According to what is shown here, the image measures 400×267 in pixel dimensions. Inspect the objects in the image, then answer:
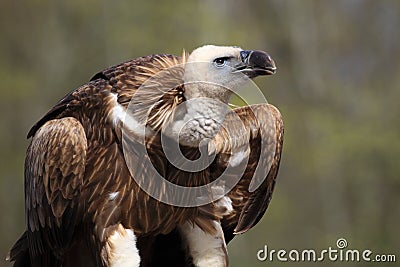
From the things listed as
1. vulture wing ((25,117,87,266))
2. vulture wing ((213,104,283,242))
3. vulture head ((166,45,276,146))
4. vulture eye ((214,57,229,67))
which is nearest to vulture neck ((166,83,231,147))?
vulture head ((166,45,276,146))

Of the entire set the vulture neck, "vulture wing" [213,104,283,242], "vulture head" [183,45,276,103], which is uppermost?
"vulture head" [183,45,276,103]

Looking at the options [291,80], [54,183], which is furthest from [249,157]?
[291,80]

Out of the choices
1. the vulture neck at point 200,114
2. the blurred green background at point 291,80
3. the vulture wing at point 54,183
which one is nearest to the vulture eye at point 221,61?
the vulture neck at point 200,114

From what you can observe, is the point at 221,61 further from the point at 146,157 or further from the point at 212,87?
A: the point at 146,157

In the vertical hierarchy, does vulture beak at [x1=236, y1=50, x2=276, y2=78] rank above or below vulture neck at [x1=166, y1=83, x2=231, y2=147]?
above

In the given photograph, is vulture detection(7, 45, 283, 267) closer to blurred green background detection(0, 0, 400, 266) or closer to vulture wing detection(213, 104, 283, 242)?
vulture wing detection(213, 104, 283, 242)

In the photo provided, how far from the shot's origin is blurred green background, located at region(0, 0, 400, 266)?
17203 millimetres

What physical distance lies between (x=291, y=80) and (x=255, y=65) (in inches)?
648

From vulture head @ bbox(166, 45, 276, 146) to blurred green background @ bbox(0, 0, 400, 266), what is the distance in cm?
1080

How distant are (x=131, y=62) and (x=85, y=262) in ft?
3.75

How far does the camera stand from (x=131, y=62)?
4934 mm

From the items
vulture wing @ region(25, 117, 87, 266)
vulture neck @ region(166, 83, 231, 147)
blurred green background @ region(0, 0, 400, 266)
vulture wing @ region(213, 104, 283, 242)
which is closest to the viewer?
vulture neck @ region(166, 83, 231, 147)

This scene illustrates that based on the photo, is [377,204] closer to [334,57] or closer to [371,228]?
[371,228]

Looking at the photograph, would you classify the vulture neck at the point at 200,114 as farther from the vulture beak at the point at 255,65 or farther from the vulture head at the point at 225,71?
the vulture beak at the point at 255,65
